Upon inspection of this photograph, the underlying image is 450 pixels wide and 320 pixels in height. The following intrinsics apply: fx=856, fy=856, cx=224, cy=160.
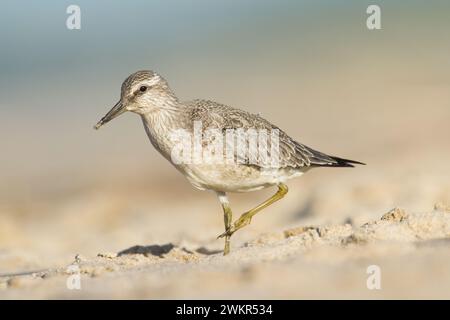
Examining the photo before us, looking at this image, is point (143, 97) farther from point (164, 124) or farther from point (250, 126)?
point (250, 126)

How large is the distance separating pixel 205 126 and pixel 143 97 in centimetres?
76

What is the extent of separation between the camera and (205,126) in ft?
28.3

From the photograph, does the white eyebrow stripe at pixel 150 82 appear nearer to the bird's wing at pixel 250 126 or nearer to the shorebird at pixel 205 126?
the shorebird at pixel 205 126

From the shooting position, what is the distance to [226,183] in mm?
8633

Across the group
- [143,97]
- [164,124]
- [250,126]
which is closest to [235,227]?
[250,126]

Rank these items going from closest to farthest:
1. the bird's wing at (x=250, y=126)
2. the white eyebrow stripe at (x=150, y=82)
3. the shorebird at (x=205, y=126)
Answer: the shorebird at (x=205, y=126) < the bird's wing at (x=250, y=126) < the white eyebrow stripe at (x=150, y=82)

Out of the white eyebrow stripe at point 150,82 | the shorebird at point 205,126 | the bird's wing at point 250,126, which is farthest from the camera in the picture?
the white eyebrow stripe at point 150,82

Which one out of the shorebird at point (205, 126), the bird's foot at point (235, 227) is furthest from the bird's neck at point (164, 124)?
the bird's foot at point (235, 227)

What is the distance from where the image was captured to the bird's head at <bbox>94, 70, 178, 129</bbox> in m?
8.86

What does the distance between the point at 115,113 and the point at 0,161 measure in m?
14.3

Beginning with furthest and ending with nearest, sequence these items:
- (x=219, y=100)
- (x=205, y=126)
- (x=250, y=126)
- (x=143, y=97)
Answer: (x=219, y=100), (x=250, y=126), (x=143, y=97), (x=205, y=126)

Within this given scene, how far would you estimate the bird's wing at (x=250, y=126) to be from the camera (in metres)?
8.77

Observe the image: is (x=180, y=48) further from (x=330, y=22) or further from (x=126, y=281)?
(x=126, y=281)

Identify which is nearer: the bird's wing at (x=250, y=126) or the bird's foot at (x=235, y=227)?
the bird's wing at (x=250, y=126)
